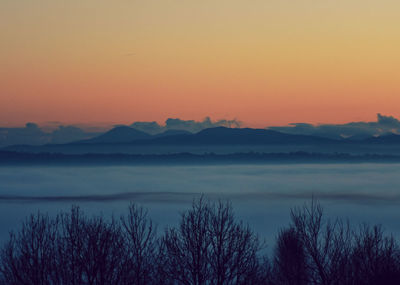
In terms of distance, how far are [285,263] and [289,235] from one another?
12.8 feet

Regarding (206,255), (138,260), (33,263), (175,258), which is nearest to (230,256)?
(206,255)

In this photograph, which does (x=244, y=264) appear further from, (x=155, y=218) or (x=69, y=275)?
(x=155, y=218)

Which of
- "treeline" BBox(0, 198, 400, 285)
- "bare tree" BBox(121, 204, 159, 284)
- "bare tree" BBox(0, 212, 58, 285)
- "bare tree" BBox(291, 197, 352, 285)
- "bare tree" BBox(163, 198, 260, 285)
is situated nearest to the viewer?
"bare tree" BBox(0, 212, 58, 285)

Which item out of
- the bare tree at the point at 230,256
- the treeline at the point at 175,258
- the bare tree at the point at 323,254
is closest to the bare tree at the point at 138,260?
the treeline at the point at 175,258

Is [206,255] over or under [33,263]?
over

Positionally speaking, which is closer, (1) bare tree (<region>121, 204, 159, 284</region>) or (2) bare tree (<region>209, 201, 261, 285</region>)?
(1) bare tree (<region>121, 204, 159, 284</region>)

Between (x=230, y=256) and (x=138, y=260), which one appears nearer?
(x=138, y=260)

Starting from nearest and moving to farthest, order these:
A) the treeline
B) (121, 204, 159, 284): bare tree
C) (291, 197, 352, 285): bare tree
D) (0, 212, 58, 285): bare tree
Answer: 1. (0, 212, 58, 285): bare tree
2. the treeline
3. (121, 204, 159, 284): bare tree
4. (291, 197, 352, 285): bare tree

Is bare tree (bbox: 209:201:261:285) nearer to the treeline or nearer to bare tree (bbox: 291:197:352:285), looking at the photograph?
the treeline

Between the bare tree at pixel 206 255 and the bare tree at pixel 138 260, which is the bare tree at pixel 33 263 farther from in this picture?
the bare tree at pixel 206 255

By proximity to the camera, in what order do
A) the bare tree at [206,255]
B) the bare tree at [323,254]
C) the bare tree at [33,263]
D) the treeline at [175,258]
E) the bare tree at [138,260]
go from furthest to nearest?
the bare tree at [323,254] → the bare tree at [206,255] → the bare tree at [138,260] → the treeline at [175,258] → the bare tree at [33,263]

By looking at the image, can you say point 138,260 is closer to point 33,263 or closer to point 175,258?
point 175,258

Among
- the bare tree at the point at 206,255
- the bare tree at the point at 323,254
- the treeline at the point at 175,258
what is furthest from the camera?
the bare tree at the point at 323,254

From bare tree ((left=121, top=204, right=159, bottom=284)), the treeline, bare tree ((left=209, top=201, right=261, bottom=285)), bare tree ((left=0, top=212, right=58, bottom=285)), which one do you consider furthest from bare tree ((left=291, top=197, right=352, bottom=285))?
bare tree ((left=0, top=212, right=58, bottom=285))
